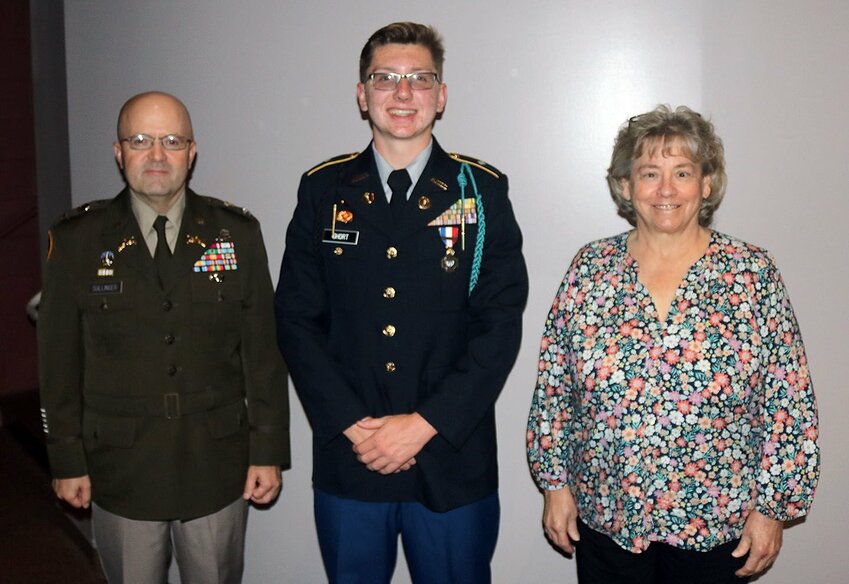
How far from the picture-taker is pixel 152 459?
90.0 inches

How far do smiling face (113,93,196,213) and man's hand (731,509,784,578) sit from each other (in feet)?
5.48

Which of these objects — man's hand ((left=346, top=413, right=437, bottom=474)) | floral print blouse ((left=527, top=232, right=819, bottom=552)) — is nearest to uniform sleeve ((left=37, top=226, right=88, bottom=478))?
man's hand ((left=346, top=413, right=437, bottom=474))

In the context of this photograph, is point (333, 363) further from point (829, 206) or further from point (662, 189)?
point (829, 206)

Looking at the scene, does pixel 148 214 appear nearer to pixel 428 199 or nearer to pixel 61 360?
pixel 61 360

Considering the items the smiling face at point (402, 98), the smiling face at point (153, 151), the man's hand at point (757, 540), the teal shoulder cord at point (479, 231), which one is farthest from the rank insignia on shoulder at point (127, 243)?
the man's hand at point (757, 540)

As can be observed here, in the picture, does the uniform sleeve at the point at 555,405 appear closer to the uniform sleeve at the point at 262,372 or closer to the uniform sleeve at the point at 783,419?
the uniform sleeve at the point at 783,419

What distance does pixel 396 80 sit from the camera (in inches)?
82.0

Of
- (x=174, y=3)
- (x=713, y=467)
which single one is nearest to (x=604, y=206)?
(x=713, y=467)

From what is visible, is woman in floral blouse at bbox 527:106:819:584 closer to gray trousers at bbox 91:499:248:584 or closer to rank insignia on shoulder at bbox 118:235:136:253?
gray trousers at bbox 91:499:248:584

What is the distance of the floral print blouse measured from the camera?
191 cm

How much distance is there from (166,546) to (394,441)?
0.82 meters

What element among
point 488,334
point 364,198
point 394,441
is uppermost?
point 364,198

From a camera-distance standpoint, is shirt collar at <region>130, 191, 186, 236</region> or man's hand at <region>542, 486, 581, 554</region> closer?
man's hand at <region>542, 486, 581, 554</region>

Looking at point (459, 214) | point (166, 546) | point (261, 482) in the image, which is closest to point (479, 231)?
point (459, 214)
